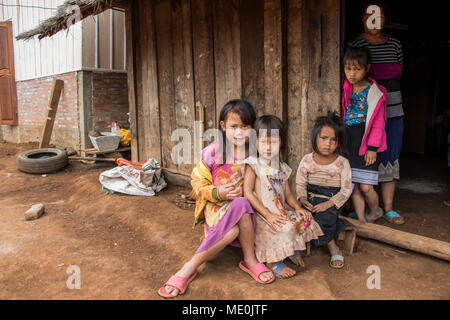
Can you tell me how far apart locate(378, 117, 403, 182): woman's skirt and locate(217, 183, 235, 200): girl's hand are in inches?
61.3

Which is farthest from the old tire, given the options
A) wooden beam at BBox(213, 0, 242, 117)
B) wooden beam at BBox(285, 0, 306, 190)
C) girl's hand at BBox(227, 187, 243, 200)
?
girl's hand at BBox(227, 187, 243, 200)

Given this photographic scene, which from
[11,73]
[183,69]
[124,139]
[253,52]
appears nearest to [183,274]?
[253,52]

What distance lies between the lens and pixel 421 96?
274 inches

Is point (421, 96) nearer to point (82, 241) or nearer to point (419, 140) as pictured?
Result: point (419, 140)

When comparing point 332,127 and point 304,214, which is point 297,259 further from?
point 332,127

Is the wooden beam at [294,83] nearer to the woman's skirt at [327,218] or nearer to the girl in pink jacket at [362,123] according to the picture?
the girl in pink jacket at [362,123]

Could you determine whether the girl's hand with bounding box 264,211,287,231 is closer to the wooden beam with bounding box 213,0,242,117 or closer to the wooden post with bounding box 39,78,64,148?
the wooden beam with bounding box 213,0,242,117

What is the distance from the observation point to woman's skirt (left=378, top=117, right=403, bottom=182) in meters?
3.07

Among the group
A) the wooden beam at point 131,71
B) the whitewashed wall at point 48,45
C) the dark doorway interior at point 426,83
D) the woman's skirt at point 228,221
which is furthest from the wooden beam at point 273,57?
the whitewashed wall at point 48,45

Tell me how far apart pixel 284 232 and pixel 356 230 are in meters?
0.72

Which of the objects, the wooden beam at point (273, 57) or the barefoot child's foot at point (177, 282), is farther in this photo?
the wooden beam at point (273, 57)

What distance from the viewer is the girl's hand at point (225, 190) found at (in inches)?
92.7

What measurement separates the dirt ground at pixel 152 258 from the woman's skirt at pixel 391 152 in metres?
0.44

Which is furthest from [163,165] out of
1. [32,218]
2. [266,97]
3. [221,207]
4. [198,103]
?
[221,207]
